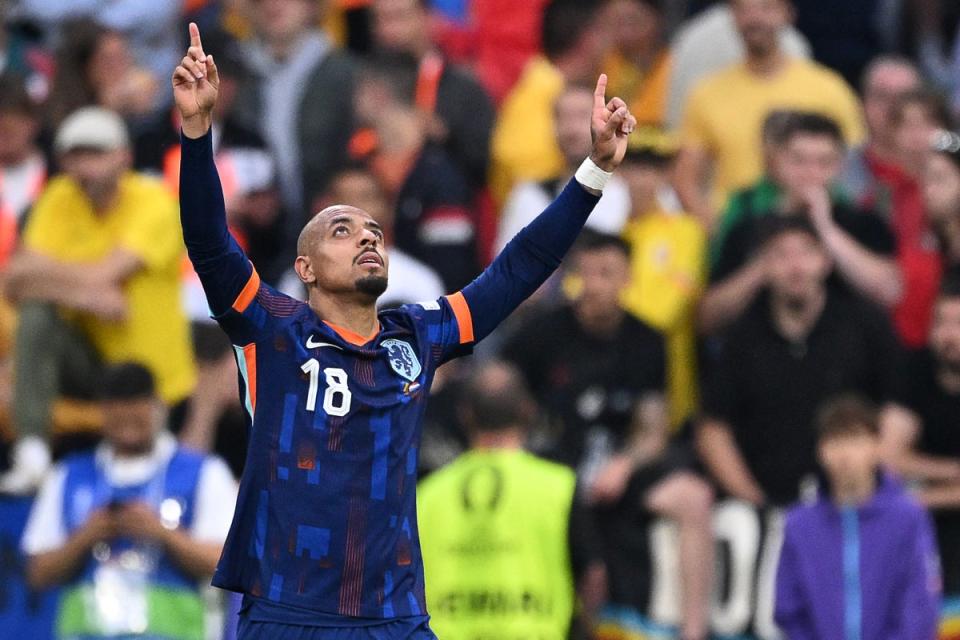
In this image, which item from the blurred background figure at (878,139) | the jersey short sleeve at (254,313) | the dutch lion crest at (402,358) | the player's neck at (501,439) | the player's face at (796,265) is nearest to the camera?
the jersey short sleeve at (254,313)

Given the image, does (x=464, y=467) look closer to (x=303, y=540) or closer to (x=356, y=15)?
(x=303, y=540)

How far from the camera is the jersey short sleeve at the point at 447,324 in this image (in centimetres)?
637

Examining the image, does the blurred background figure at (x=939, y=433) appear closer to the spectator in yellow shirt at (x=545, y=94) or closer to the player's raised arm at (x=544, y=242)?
the spectator in yellow shirt at (x=545, y=94)

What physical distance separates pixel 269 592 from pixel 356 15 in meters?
7.45

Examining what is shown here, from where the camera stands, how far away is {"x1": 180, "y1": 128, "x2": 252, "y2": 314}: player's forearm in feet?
19.2

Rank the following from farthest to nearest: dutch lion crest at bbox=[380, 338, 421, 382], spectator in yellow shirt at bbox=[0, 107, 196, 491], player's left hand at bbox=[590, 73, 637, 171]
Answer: spectator in yellow shirt at bbox=[0, 107, 196, 491] → player's left hand at bbox=[590, 73, 637, 171] → dutch lion crest at bbox=[380, 338, 421, 382]

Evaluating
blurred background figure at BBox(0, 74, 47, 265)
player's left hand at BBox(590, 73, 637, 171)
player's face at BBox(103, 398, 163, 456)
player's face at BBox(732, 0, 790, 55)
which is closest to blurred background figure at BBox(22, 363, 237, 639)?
player's face at BBox(103, 398, 163, 456)

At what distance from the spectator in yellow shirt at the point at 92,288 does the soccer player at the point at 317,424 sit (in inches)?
174

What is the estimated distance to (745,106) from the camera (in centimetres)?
1111

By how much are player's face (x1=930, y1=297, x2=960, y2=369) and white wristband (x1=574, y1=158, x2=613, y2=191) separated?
12.6ft

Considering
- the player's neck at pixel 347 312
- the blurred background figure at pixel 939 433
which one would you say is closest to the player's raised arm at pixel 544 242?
the player's neck at pixel 347 312

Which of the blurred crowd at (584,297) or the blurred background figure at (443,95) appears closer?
the blurred crowd at (584,297)

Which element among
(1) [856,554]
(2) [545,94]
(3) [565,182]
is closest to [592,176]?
(1) [856,554]

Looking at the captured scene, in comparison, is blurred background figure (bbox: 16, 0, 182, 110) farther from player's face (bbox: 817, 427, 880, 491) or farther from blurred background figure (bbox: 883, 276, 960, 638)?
player's face (bbox: 817, 427, 880, 491)
